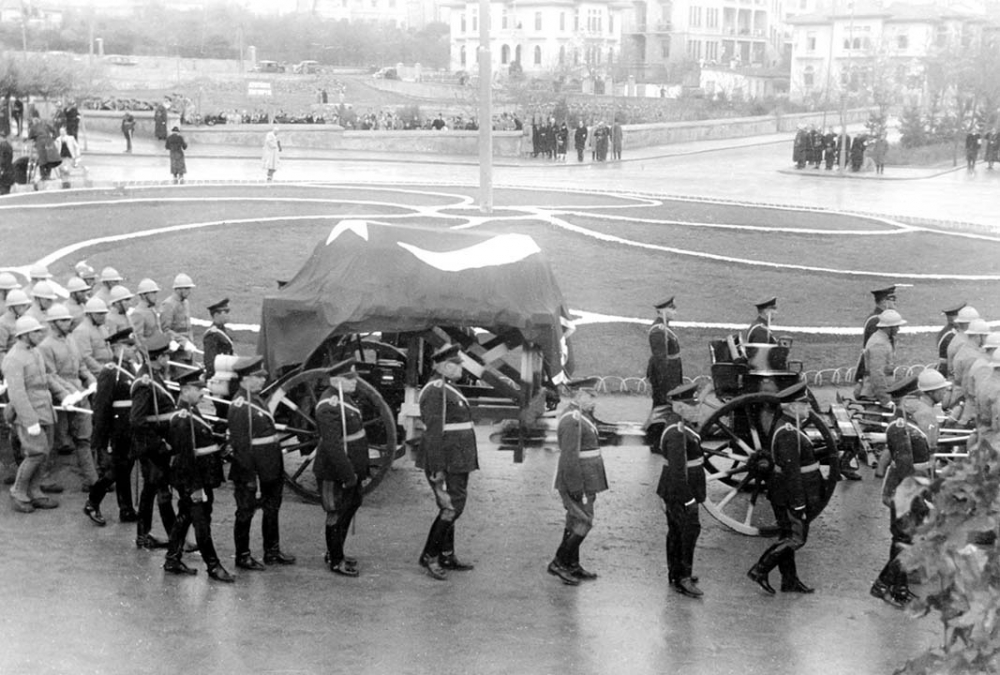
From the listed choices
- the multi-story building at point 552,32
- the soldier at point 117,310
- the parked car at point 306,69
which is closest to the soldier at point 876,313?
the soldier at point 117,310

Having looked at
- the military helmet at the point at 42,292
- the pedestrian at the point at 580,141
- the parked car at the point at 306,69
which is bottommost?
the military helmet at the point at 42,292

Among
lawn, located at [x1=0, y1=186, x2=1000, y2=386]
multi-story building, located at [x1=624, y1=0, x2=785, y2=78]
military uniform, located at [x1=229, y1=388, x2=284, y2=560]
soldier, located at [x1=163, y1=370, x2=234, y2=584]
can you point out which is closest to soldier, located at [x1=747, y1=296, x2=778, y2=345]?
lawn, located at [x1=0, y1=186, x2=1000, y2=386]

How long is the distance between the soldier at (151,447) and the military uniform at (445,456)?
190cm

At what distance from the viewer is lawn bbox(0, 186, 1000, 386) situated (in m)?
17.2

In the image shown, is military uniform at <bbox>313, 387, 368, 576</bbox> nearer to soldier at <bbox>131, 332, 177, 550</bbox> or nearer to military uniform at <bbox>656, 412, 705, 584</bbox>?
soldier at <bbox>131, 332, 177, 550</bbox>

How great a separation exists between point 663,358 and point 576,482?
3872mm

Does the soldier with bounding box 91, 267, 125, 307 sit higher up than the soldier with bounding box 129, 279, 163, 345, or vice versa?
the soldier with bounding box 91, 267, 125, 307

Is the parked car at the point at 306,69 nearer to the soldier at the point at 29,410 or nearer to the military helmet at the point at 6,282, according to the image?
the military helmet at the point at 6,282

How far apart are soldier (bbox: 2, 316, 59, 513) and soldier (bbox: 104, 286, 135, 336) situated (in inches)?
63.5

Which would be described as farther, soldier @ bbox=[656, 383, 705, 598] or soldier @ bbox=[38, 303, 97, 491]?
soldier @ bbox=[38, 303, 97, 491]

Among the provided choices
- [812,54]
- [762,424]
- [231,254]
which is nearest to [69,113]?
[231,254]

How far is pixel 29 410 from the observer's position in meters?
10.4

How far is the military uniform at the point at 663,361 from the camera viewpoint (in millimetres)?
12805

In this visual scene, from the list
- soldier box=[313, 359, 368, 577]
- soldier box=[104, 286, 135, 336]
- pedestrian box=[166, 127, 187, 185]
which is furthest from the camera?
pedestrian box=[166, 127, 187, 185]
